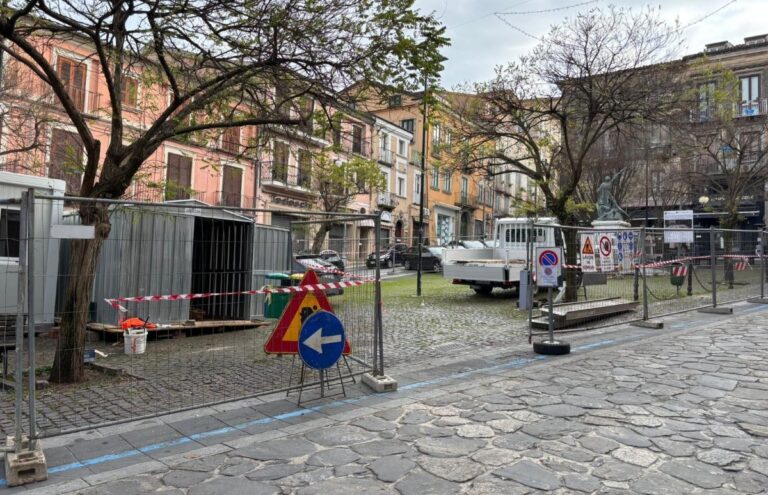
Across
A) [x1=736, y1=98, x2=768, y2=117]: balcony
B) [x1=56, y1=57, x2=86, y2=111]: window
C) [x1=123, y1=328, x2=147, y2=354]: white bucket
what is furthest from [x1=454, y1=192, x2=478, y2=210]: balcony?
[x1=123, y1=328, x2=147, y2=354]: white bucket

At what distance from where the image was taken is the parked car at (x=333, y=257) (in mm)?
7337

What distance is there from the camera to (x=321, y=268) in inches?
284

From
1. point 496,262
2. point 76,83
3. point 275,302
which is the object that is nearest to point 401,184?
point 76,83

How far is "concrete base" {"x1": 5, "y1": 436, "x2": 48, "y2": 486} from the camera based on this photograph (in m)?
3.60

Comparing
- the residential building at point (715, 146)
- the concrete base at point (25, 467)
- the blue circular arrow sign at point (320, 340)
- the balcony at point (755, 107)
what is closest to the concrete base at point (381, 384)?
the blue circular arrow sign at point (320, 340)

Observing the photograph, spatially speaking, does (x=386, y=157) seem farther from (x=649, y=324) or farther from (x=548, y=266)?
(x=548, y=266)

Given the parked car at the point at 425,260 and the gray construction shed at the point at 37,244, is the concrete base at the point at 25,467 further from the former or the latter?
the parked car at the point at 425,260

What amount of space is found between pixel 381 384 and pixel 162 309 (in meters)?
5.94

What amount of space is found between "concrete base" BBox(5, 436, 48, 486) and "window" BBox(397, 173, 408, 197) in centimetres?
4554

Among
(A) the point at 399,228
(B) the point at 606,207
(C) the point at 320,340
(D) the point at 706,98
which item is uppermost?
(D) the point at 706,98

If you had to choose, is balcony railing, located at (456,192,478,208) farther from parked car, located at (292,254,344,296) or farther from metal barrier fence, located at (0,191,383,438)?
parked car, located at (292,254,344,296)

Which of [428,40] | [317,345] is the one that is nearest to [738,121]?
[428,40]

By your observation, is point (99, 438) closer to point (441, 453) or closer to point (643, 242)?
point (441, 453)

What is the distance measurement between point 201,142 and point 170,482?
6.80 meters
